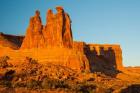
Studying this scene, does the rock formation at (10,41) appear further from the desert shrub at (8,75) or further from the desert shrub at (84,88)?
the desert shrub at (84,88)

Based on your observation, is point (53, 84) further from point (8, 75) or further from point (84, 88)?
point (8, 75)

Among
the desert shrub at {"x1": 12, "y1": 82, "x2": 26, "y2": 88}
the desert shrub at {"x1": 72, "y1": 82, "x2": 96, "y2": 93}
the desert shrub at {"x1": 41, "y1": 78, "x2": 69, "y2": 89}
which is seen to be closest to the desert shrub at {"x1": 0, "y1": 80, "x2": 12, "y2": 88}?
the desert shrub at {"x1": 12, "y1": 82, "x2": 26, "y2": 88}

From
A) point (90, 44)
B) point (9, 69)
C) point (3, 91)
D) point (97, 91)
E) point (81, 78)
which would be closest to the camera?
point (3, 91)

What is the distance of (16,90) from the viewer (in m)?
43.3

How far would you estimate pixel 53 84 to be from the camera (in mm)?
50281

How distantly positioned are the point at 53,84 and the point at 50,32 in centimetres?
5209

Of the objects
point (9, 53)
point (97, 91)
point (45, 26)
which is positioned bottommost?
point (97, 91)

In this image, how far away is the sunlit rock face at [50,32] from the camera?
98.2 metres

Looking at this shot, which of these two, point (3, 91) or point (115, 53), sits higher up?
point (115, 53)

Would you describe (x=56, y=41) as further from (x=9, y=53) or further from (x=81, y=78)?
(x=81, y=78)

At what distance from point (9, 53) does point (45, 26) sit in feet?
39.8

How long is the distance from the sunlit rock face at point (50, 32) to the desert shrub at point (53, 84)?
4388 centimetres

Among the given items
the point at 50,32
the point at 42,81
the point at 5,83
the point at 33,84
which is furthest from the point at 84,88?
the point at 50,32

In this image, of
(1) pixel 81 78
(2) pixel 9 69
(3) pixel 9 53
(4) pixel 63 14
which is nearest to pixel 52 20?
(4) pixel 63 14
